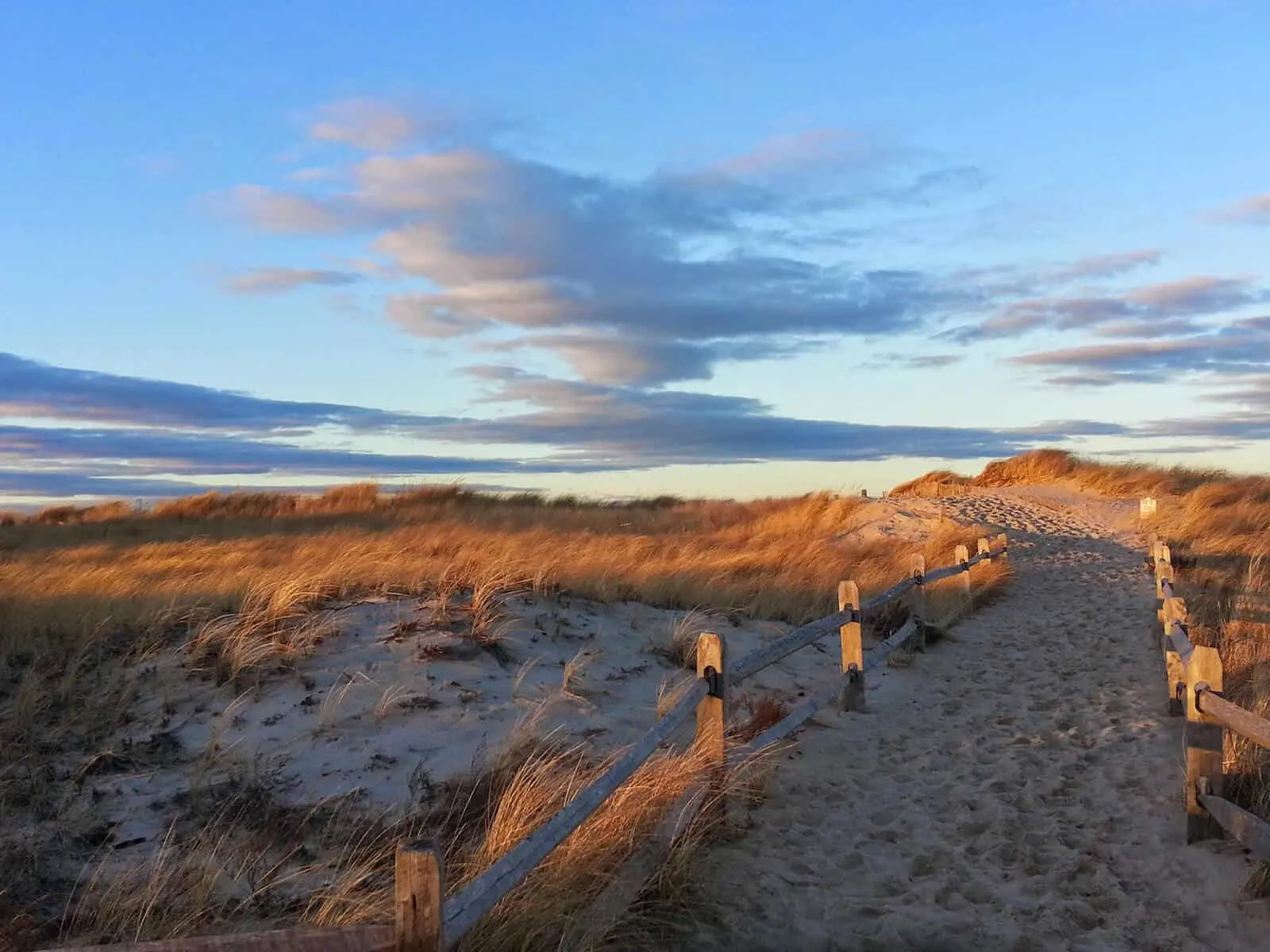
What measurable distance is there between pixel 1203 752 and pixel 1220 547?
53.4 feet

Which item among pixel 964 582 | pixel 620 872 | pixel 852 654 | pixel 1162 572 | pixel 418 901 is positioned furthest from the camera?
pixel 964 582

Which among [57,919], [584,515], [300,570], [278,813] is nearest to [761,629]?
[300,570]

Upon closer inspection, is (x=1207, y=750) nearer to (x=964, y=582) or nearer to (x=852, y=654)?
(x=852, y=654)

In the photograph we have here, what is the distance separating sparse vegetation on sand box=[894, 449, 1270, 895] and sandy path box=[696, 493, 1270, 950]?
0.59m

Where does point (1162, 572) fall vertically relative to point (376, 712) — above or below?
above

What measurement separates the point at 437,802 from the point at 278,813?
39.2 inches

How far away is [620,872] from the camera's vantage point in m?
4.72

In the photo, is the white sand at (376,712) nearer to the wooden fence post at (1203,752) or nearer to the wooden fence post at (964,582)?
the wooden fence post at (1203,752)

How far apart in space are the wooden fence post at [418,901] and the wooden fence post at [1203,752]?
16.2 ft

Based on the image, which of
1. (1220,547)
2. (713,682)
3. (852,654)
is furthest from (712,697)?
(1220,547)

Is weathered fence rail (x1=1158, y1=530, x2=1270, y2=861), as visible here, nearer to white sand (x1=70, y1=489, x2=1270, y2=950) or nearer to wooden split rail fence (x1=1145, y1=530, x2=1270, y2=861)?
wooden split rail fence (x1=1145, y1=530, x2=1270, y2=861)

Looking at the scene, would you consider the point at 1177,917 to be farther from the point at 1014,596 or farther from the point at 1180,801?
the point at 1014,596

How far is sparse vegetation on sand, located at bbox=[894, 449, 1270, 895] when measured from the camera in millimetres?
6695

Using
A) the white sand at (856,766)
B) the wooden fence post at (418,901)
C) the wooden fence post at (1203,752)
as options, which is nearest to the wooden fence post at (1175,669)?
the white sand at (856,766)
